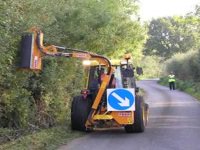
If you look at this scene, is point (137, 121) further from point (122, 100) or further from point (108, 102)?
point (108, 102)

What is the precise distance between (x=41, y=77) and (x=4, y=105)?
254 cm

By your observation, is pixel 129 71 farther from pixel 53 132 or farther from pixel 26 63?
pixel 26 63

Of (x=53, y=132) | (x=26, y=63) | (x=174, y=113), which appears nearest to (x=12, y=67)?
(x=26, y=63)

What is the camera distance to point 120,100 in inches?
559

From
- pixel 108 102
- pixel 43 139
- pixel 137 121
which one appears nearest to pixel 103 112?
pixel 108 102

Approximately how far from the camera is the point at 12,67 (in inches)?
462

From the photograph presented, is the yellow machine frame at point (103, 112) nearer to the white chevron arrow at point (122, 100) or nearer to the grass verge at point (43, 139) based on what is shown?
the white chevron arrow at point (122, 100)

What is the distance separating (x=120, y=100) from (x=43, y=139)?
9.24 ft

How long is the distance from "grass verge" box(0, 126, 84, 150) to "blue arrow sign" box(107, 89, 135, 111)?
1.28 metres

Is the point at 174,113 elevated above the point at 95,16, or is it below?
below

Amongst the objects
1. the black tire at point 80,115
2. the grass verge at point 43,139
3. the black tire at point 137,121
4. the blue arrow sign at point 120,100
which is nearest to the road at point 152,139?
the black tire at point 137,121

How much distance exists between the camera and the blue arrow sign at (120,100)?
1414 cm

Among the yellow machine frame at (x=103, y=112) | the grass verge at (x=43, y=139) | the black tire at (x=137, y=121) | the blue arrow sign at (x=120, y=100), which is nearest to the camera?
the grass verge at (x=43, y=139)

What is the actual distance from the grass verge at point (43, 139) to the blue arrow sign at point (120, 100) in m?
1.28
